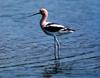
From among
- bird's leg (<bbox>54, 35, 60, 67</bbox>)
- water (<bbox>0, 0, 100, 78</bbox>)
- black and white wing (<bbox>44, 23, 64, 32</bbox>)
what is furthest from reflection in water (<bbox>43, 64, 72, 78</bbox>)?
black and white wing (<bbox>44, 23, 64, 32</bbox>)

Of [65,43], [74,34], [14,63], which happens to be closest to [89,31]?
[74,34]

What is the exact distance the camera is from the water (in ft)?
45.6

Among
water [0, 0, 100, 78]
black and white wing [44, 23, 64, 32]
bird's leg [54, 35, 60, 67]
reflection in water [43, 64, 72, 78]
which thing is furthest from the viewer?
black and white wing [44, 23, 64, 32]

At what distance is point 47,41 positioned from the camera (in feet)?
54.5

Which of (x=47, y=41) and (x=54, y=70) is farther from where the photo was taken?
(x=47, y=41)

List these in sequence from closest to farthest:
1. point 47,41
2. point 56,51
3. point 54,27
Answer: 1. point 56,51
2. point 54,27
3. point 47,41

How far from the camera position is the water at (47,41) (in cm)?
1389

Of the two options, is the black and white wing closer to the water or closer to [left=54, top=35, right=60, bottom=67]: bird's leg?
[left=54, top=35, right=60, bottom=67]: bird's leg

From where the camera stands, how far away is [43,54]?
50.0 feet

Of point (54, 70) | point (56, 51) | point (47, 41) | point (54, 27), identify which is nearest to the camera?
point (54, 70)

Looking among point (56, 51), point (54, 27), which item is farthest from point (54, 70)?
point (54, 27)

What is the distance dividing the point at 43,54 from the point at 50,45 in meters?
0.97

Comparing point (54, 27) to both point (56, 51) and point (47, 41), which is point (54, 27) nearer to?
point (56, 51)

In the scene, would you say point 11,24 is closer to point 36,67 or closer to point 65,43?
point 65,43
